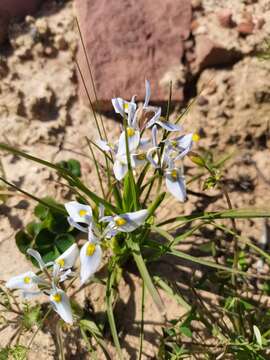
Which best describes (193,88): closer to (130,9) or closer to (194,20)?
(194,20)

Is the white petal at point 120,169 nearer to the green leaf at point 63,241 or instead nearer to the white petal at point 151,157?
the white petal at point 151,157

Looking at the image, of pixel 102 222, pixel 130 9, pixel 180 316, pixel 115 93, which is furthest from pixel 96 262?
pixel 130 9

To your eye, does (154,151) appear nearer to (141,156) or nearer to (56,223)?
(141,156)

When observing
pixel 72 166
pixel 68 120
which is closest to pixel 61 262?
pixel 72 166

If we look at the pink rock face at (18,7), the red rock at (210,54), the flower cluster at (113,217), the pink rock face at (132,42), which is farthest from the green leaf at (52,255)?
the pink rock face at (18,7)

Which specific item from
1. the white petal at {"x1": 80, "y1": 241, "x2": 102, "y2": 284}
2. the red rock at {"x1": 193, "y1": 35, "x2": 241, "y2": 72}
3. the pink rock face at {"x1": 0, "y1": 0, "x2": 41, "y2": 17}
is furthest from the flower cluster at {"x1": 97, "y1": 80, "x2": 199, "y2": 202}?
the pink rock face at {"x1": 0, "y1": 0, "x2": 41, "y2": 17}

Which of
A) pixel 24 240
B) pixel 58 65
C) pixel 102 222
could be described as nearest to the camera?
pixel 102 222

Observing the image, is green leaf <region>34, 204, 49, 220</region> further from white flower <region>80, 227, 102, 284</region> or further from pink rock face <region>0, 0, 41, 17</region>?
pink rock face <region>0, 0, 41, 17</region>
